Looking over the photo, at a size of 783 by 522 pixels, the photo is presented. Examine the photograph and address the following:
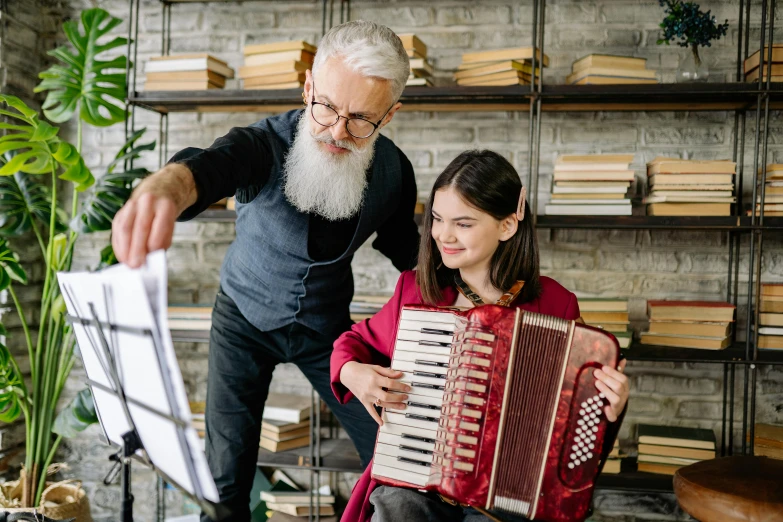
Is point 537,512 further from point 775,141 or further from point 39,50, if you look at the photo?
point 39,50

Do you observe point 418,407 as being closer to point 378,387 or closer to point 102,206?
point 378,387

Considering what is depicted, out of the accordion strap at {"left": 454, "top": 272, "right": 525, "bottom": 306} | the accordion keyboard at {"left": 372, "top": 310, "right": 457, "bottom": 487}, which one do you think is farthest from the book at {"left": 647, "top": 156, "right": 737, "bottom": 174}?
the accordion keyboard at {"left": 372, "top": 310, "right": 457, "bottom": 487}

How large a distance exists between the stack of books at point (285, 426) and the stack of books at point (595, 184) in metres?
1.19

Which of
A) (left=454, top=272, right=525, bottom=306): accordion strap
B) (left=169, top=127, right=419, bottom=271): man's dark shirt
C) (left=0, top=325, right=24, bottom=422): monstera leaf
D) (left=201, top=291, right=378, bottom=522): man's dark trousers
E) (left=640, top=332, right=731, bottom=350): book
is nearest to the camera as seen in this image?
(left=169, top=127, right=419, bottom=271): man's dark shirt

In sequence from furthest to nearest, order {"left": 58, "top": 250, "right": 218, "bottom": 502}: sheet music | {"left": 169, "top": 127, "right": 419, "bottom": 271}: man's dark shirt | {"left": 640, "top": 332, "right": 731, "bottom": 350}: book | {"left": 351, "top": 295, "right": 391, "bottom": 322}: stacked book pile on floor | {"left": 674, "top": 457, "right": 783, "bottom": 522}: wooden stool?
{"left": 351, "top": 295, "right": 391, "bottom": 322}: stacked book pile on floor
{"left": 640, "top": 332, "right": 731, "bottom": 350}: book
{"left": 674, "top": 457, "right": 783, "bottom": 522}: wooden stool
{"left": 169, "top": 127, "right": 419, "bottom": 271}: man's dark shirt
{"left": 58, "top": 250, "right": 218, "bottom": 502}: sheet music

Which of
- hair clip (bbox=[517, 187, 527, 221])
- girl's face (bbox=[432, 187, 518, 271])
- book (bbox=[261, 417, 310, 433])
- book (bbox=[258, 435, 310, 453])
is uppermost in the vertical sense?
hair clip (bbox=[517, 187, 527, 221])

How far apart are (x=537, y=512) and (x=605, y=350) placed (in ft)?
1.12

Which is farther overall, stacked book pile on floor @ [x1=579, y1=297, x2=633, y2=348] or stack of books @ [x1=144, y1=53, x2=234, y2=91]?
stack of books @ [x1=144, y1=53, x2=234, y2=91]

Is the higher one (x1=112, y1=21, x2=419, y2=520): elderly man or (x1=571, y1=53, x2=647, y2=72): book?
(x1=571, y1=53, x2=647, y2=72): book

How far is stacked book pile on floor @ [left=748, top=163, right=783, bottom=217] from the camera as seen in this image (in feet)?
6.89

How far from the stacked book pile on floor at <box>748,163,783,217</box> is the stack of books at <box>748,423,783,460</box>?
0.75 meters

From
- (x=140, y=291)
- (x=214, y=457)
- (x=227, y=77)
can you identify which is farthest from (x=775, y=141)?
(x=140, y=291)

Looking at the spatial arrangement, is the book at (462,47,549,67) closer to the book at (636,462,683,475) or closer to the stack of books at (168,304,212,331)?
the stack of books at (168,304,212,331)

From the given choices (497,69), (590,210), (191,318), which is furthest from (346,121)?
(191,318)
